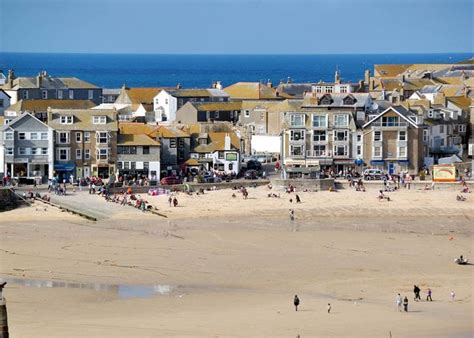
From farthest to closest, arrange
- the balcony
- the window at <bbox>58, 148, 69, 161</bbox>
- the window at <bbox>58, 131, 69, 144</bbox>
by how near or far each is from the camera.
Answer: the balcony → the window at <bbox>58, 131, 69, 144</bbox> → the window at <bbox>58, 148, 69, 161</bbox>

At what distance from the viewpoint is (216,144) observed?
64500 mm

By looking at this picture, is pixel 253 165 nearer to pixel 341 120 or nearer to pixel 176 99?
pixel 341 120

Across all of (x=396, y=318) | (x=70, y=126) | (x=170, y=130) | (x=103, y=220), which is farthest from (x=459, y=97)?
(x=396, y=318)

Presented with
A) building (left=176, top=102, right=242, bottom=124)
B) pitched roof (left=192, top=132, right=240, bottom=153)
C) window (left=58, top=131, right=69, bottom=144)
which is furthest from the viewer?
building (left=176, top=102, right=242, bottom=124)

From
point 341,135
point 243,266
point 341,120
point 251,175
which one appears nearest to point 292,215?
point 251,175

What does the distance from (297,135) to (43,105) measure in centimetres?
1468

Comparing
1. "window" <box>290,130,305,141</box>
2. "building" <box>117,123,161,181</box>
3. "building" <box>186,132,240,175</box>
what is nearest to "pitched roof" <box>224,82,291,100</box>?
"building" <box>186,132,240,175</box>

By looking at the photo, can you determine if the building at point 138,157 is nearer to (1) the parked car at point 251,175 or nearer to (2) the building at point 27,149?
(2) the building at point 27,149

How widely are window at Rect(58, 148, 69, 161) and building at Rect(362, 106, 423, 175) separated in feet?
43.6

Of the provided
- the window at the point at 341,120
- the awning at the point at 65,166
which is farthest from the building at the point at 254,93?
the awning at the point at 65,166

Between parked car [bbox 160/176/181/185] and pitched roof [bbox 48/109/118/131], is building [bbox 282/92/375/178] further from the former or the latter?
pitched roof [bbox 48/109/118/131]

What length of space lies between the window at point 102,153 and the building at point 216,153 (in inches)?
159

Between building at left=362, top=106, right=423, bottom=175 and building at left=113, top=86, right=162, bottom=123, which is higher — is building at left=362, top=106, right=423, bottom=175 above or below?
below

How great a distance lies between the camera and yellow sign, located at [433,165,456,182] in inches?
2343
